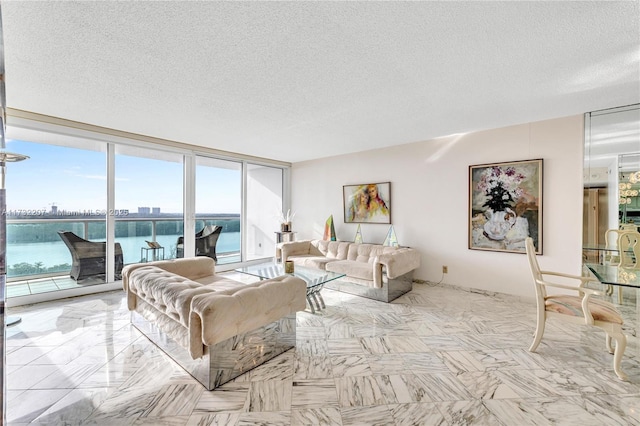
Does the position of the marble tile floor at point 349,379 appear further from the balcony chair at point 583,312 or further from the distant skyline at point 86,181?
the distant skyline at point 86,181

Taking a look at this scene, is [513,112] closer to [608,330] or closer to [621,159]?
[621,159]

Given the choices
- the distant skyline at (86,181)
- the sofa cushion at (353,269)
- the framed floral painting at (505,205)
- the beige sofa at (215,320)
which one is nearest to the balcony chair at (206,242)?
the distant skyline at (86,181)

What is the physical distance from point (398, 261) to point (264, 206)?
4136mm

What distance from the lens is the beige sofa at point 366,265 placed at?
370cm

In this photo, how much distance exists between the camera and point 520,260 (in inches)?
149

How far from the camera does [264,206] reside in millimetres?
6973

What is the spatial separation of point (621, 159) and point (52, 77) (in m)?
6.03

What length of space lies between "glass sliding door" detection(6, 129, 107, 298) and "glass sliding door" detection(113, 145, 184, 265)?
0.25 meters

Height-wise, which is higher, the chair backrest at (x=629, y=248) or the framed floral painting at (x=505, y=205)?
the framed floral painting at (x=505, y=205)

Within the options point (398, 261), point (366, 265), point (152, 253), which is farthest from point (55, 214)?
point (398, 261)

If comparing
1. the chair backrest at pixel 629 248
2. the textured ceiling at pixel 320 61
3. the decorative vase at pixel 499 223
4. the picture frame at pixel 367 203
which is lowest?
the chair backrest at pixel 629 248

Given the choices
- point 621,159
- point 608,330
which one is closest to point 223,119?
point 608,330

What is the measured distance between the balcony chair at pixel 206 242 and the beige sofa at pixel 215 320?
7.82 ft

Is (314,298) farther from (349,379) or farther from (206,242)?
(206,242)
